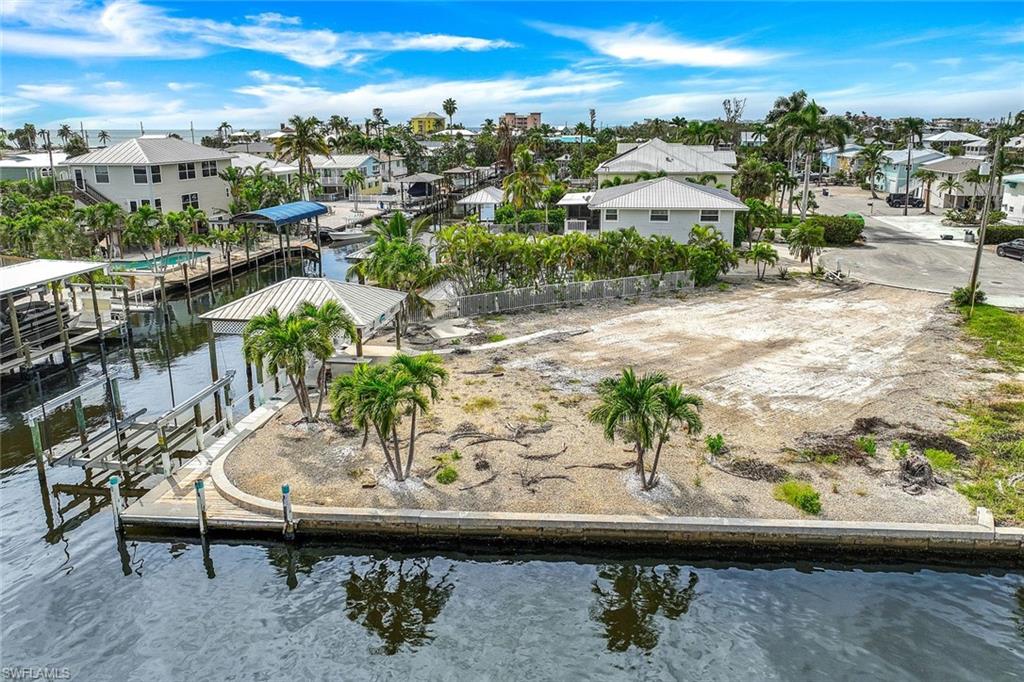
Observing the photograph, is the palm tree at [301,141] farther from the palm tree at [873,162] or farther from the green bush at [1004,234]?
the palm tree at [873,162]

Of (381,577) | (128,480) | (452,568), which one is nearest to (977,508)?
(452,568)

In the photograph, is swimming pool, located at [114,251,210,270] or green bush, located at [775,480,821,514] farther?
swimming pool, located at [114,251,210,270]

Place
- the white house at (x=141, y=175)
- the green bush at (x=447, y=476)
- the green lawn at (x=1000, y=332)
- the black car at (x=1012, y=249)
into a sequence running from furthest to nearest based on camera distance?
the white house at (x=141, y=175) < the black car at (x=1012, y=249) < the green lawn at (x=1000, y=332) < the green bush at (x=447, y=476)

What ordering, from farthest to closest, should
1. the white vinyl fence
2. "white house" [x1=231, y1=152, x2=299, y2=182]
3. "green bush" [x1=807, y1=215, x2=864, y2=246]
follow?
"white house" [x1=231, y1=152, x2=299, y2=182]
"green bush" [x1=807, y1=215, x2=864, y2=246]
the white vinyl fence

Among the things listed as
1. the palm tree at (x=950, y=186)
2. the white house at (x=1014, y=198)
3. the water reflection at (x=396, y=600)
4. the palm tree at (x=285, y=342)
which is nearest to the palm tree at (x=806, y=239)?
the white house at (x=1014, y=198)

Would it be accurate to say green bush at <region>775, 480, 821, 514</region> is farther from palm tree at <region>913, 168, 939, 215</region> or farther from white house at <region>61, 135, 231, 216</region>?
palm tree at <region>913, 168, 939, 215</region>

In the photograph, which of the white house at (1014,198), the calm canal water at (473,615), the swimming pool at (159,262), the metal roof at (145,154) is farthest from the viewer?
the white house at (1014,198)

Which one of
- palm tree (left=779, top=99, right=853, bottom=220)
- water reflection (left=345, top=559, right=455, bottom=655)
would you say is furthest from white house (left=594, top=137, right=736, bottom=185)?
water reflection (left=345, top=559, right=455, bottom=655)

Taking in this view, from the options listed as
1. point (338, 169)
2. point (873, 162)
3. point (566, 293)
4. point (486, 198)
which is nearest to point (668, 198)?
point (566, 293)
